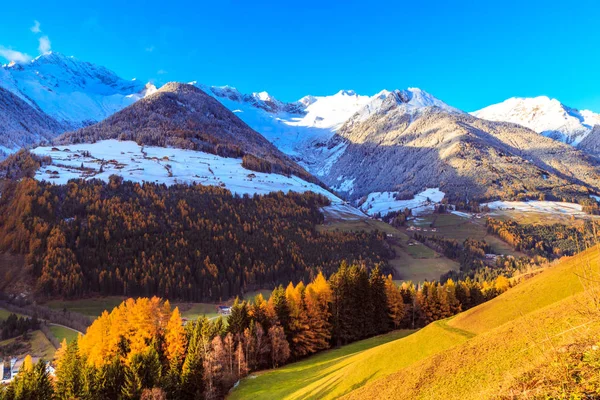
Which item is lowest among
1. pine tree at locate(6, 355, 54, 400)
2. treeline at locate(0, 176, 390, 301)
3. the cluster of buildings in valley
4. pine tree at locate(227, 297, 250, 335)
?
the cluster of buildings in valley

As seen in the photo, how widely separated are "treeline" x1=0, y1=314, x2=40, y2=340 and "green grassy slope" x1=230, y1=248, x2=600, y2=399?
6177 centimetres

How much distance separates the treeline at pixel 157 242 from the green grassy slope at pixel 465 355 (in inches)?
3092

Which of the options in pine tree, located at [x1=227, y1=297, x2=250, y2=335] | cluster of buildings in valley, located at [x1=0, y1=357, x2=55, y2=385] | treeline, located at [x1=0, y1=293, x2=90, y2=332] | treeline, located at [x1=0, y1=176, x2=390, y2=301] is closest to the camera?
pine tree, located at [x1=227, y1=297, x2=250, y2=335]

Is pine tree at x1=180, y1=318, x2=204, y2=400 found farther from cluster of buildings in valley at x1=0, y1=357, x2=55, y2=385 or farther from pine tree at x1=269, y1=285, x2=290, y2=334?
cluster of buildings in valley at x1=0, y1=357, x2=55, y2=385

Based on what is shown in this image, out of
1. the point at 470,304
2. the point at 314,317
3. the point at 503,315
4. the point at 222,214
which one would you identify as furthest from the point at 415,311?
the point at 222,214

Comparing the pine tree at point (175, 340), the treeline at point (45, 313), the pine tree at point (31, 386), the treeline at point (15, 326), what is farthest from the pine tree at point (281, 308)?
the treeline at point (15, 326)

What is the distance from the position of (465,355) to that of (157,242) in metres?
134

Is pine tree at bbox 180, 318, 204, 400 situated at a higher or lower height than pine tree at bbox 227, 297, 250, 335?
lower

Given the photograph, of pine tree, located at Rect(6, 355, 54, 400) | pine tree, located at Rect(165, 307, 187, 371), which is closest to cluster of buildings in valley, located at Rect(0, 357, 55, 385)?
pine tree, located at Rect(6, 355, 54, 400)

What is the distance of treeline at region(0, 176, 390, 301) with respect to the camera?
121 m

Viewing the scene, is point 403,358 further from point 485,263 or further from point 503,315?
point 485,263

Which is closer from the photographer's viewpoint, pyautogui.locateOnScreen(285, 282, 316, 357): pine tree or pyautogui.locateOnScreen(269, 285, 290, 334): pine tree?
pyautogui.locateOnScreen(285, 282, 316, 357): pine tree

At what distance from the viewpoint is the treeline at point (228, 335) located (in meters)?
48.7

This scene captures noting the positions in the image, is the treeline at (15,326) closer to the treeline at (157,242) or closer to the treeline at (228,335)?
the treeline at (157,242)
